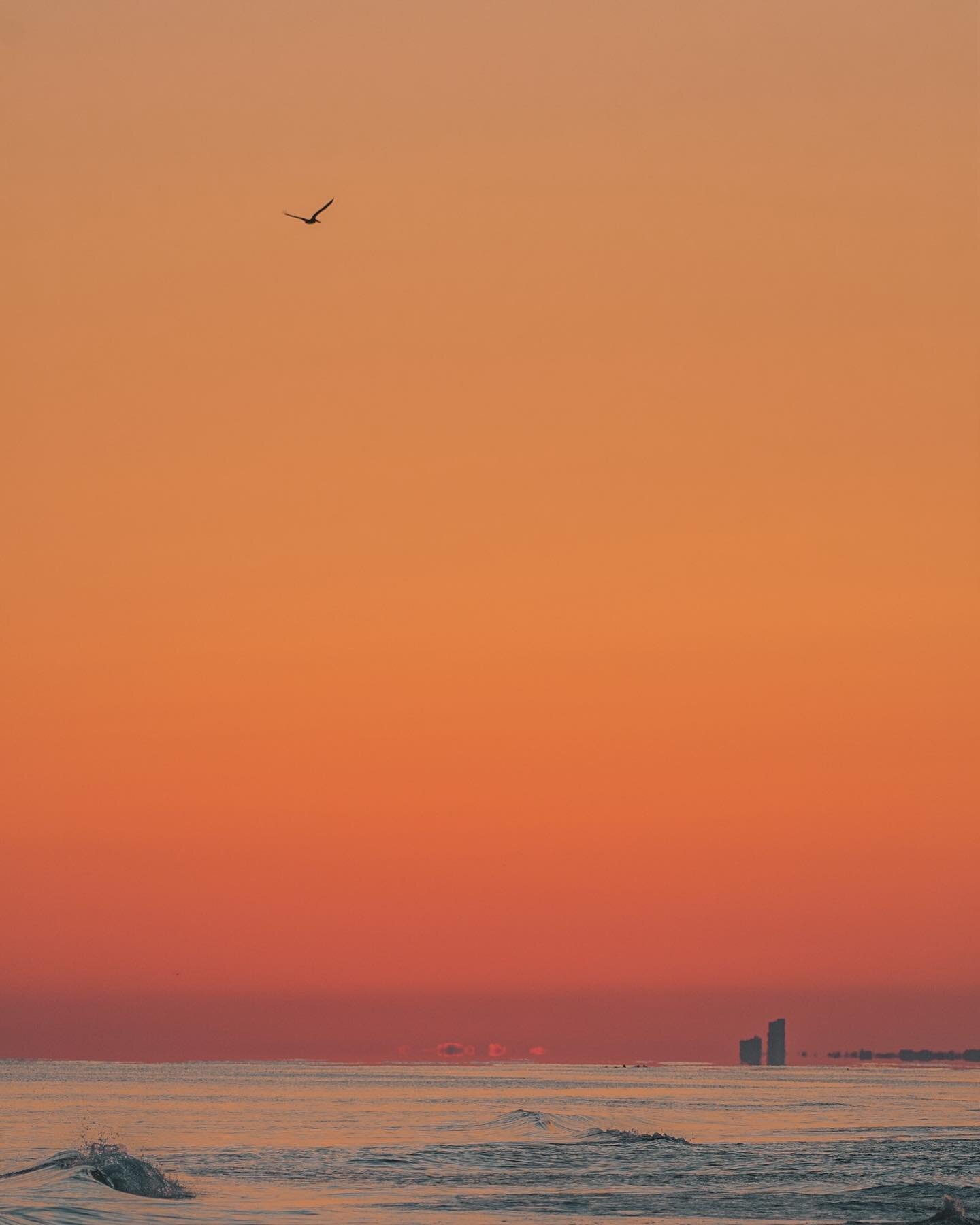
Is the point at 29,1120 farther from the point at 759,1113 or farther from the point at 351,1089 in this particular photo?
the point at 351,1089

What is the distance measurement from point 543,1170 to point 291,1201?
16217 mm

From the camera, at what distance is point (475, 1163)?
252ft

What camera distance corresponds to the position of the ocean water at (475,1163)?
59.4 meters

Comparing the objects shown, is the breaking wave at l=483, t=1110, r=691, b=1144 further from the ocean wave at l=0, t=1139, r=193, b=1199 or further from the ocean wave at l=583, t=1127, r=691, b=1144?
the ocean wave at l=0, t=1139, r=193, b=1199

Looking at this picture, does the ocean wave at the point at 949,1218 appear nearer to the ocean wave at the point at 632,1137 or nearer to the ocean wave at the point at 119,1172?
the ocean wave at the point at 119,1172

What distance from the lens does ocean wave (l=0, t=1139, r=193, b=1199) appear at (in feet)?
212

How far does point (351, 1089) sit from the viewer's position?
184 metres

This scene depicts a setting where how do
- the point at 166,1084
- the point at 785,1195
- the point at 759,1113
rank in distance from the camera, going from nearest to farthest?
the point at 785,1195
the point at 759,1113
the point at 166,1084

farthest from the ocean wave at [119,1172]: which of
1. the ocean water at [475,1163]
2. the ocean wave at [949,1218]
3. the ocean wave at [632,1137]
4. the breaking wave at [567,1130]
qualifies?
the ocean wave at [632,1137]

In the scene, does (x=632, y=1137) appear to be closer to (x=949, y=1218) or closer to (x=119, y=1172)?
(x=119, y=1172)

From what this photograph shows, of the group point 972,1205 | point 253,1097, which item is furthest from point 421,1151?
point 253,1097

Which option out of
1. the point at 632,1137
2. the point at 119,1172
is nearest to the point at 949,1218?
the point at 119,1172

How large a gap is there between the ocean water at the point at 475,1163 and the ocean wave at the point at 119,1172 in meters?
0.15

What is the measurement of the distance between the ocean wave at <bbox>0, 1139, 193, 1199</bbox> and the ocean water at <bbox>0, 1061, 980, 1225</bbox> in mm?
148
